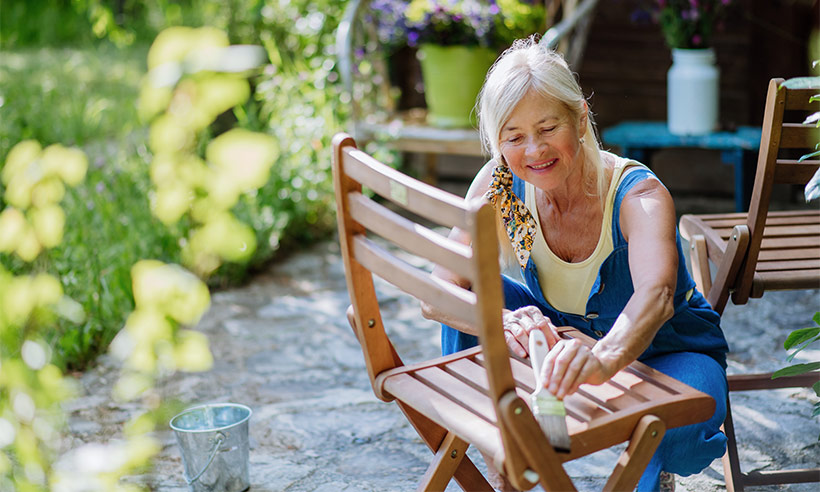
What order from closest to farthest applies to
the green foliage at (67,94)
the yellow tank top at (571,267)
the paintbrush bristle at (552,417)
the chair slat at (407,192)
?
the chair slat at (407,192)
the paintbrush bristle at (552,417)
the yellow tank top at (571,267)
the green foliage at (67,94)

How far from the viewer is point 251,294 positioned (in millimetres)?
4461

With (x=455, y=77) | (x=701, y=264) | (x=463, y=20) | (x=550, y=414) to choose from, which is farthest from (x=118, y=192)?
(x=550, y=414)

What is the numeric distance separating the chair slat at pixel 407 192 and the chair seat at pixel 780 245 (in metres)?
1.21

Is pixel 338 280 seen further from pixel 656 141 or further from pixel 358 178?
pixel 358 178

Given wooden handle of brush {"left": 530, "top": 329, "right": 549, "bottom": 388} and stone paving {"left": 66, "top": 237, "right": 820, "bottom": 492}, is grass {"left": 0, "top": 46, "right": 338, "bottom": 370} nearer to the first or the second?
stone paving {"left": 66, "top": 237, "right": 820, "bottom": 492}

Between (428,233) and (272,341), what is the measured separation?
7.75 ft

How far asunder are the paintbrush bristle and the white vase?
3529 mm

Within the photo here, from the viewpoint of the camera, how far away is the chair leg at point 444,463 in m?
2.04

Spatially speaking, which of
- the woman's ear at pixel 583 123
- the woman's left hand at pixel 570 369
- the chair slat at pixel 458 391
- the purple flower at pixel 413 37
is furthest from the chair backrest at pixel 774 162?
the purple flower at pixel 413 37

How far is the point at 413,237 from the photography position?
164 cm

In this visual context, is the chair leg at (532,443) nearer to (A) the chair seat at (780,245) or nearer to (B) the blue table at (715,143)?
Result: (A) the chair seat at (780,245)

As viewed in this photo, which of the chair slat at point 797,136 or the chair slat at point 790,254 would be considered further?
the chair slat at point 790,254

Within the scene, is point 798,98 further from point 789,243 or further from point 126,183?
point 126,183

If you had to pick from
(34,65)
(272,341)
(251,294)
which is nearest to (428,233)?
(272,341)
